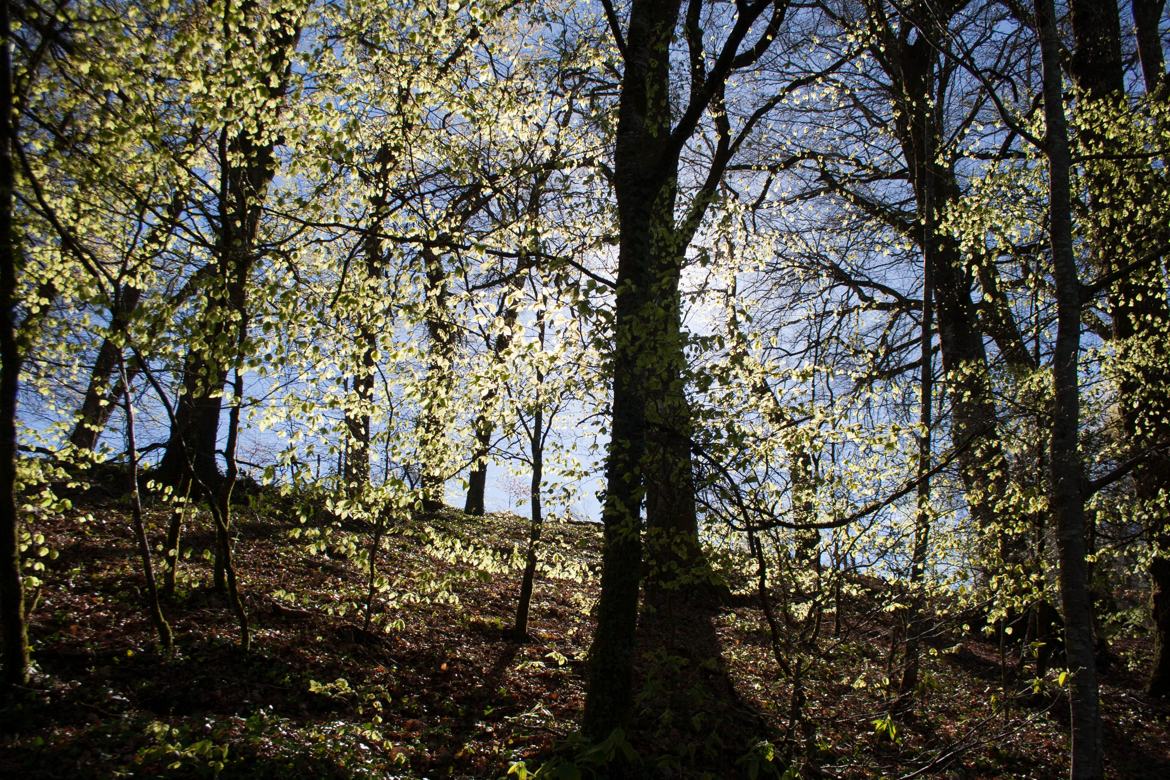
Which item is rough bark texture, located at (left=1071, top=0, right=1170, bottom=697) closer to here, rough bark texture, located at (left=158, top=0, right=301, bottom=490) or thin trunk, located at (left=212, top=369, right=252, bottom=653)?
rough bark texture, located at (left=158, top=0, right=301, bottom=490)

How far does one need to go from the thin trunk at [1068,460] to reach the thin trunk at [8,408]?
7596mm

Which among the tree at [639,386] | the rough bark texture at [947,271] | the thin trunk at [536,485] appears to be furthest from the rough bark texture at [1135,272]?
the thin trunk at [536,485]

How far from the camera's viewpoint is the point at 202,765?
4.02 m

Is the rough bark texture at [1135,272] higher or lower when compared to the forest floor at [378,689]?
higher

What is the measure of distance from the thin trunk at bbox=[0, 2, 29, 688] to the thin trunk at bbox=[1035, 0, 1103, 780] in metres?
7.60

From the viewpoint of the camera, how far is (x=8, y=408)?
4.30 m

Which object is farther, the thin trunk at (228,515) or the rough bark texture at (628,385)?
the thin trunk at (228,515)

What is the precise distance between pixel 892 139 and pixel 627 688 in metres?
12.4

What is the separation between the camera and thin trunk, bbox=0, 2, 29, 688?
4051 millimetres

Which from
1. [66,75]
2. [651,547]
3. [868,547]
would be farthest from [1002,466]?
[66,75]

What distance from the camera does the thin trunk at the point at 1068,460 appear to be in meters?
4.72

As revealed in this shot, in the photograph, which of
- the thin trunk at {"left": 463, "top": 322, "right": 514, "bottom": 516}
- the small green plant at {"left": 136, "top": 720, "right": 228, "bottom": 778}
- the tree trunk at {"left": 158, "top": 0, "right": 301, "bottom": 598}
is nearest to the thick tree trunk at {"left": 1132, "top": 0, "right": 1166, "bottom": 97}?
the thin trunk at {"left": 463, "top": 322, "right": 514, "bottom": 516}

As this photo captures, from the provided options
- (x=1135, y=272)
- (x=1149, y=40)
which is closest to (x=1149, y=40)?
(x=1149, y=40)

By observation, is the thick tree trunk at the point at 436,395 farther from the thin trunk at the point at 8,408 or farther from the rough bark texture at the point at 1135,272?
the rough bark texture at the point at 1135,272
